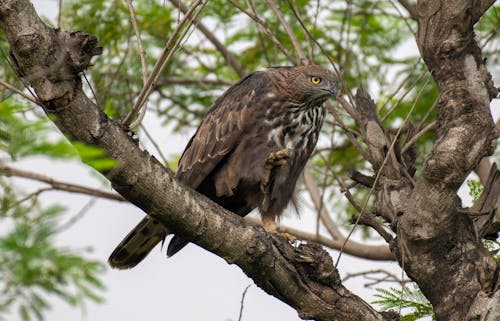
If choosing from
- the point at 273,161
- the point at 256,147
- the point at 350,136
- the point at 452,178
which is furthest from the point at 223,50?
the point at 452,178

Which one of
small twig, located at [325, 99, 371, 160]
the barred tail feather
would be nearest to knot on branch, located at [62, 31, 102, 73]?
small twig, located at [325, 99, 371, 160]

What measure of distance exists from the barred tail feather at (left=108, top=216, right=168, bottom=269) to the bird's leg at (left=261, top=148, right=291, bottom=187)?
0.87 m

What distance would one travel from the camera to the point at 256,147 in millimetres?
5945

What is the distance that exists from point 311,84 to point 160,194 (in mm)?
2387

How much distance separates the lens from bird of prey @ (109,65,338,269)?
5.97m

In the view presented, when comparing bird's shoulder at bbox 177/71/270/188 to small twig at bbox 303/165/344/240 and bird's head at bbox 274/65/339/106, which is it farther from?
small twig at bbox 303/165/344/240

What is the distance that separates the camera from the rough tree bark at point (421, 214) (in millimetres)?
4324

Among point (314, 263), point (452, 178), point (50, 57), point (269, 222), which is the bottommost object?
point (50, 57)

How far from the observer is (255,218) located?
7191mm

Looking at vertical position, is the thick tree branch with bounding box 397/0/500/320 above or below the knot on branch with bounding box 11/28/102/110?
above

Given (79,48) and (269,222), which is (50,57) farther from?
(269,222)

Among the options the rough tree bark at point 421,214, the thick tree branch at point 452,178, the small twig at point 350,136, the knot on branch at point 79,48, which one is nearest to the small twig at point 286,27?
the small twig at point 350,136

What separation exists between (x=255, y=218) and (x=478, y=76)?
107 inches

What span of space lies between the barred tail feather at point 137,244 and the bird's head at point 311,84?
1435mm
